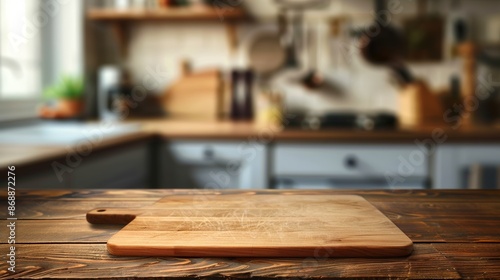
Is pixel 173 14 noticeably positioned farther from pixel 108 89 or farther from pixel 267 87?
pixel 267 87

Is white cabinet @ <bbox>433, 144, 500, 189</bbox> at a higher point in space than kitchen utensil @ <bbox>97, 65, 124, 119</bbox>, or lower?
lower

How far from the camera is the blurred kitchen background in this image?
7.86 feet

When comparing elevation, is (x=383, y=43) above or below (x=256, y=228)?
above

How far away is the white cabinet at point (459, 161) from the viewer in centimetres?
237

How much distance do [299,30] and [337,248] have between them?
2.46m

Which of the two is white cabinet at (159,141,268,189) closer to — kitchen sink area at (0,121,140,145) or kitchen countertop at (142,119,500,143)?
kitchen countertop at (142,119,500,143)

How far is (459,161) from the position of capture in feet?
7.81

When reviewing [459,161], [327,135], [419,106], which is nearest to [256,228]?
[327,135]

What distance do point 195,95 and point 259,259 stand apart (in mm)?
2459

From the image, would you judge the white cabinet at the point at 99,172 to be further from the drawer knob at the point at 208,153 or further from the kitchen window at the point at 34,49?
the kitchen window at the point at 34,49

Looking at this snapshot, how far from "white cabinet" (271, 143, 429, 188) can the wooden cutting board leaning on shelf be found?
0.73 m

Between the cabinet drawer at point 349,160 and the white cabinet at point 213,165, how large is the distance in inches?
3.6

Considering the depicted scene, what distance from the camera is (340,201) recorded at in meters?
0.94

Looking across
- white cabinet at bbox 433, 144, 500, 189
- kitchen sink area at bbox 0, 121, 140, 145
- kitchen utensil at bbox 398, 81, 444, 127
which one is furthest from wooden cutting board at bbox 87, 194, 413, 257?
kitchen utensil at bbox 398, 81, 444, 127
